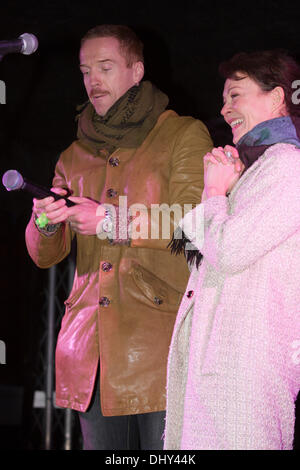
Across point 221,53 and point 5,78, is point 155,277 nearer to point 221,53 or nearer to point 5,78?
point 221,53

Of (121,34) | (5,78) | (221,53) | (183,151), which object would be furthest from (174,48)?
(183,151)

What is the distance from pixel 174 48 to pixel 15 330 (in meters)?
2.20

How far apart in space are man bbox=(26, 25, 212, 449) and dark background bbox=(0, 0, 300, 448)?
1.66 meters

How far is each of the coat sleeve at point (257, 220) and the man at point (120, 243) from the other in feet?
1.03

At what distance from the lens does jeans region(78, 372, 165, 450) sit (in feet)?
5.83

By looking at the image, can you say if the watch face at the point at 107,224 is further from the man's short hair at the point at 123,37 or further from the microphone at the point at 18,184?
the man's short hair at the point at 123,37

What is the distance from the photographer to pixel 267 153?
1.60 meters

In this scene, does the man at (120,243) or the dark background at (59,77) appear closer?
the man at (120,243)

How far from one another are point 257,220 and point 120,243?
474 mm

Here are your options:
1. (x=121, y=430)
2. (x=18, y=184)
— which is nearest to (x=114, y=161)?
(x=18, y=184)

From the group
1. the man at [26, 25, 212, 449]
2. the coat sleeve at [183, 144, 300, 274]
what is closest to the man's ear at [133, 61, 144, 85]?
the man at [26, 25, 212, 449]

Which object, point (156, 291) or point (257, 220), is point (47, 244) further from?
point (257, 220)

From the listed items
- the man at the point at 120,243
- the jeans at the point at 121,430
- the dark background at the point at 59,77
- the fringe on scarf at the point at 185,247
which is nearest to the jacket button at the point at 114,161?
the man at the point at 120,243

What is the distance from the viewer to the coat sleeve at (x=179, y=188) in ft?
5.99
